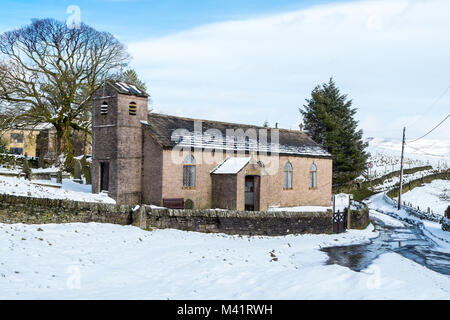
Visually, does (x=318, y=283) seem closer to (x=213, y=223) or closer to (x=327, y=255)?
(x=327, y=255)

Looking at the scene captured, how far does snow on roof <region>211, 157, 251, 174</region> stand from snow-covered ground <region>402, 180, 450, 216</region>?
27589mm

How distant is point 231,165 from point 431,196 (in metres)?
36.8

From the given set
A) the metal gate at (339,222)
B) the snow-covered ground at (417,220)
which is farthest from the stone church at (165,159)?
the snow-covered ground at (417,220)

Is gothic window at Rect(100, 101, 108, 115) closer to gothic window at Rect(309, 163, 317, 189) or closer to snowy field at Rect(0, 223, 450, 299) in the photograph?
snowy field at Rect(0, 223, 450, 299)

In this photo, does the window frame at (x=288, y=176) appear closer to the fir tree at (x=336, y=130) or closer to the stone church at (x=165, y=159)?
the stone church at (x=165, y=159)

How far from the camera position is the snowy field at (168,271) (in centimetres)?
995

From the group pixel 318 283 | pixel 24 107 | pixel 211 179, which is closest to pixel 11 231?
pixel 318 283

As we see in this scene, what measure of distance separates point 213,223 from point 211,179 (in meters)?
8.63

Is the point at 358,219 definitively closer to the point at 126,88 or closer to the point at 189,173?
the point at 189,173

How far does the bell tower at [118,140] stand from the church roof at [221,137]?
1.36 metres

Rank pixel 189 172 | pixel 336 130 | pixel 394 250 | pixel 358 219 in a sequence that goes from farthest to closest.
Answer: pixel 336 130
pixel 358 219
pixel 189 172
pixel 394 250

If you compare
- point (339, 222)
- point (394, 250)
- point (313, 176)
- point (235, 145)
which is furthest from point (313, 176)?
point (394, 250)

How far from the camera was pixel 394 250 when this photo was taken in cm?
1984

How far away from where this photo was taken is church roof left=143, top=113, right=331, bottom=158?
2630cm
